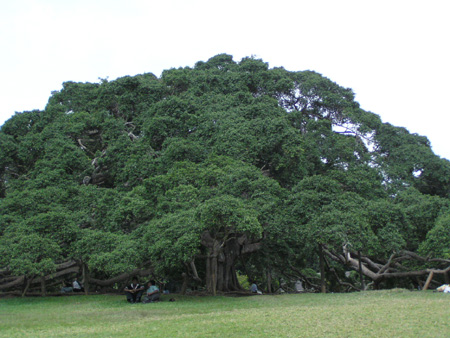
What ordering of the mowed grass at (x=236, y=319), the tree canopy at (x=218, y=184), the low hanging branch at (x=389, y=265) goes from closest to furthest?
the mowed grass at (x=236, y=319) < the tree canopy at (x=218, y=184) < the low hanging branch at (x=389, y=265)

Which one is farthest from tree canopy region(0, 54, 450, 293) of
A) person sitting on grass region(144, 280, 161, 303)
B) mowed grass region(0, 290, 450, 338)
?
mowed grass region(0, 290, 450, 338)

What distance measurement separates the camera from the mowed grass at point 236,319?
7957mm

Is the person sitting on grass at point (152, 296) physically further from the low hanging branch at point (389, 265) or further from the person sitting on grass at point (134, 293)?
the low hanging branch at point (389, 265)

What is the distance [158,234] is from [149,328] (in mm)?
5692

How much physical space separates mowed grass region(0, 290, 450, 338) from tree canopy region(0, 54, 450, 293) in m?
1.87

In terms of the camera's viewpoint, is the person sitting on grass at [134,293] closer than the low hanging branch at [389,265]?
Yes

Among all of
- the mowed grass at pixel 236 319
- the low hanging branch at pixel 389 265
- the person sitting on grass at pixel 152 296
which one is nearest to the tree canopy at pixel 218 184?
the low hanging branch at pixel 389 265

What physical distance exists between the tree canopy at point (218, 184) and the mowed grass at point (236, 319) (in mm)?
1871

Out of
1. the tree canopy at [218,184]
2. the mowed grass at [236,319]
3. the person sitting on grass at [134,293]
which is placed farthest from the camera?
the tree canopy at [218,184]

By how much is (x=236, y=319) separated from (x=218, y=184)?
771 centimetres

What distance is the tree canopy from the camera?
48.5ft

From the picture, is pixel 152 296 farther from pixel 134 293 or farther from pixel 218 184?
pixel 218 184

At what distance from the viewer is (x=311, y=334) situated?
7617mm

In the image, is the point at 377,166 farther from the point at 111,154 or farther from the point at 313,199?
the point at 111,154
